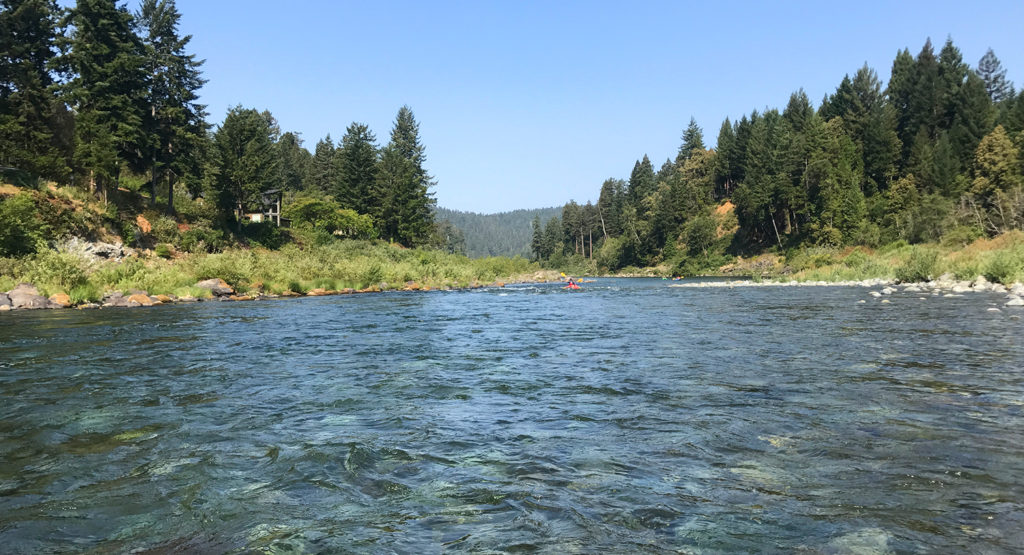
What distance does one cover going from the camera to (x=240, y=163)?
48.5 meters

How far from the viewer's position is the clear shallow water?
3.49m

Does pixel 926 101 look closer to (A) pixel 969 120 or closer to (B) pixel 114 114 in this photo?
(A) pixel 969 120

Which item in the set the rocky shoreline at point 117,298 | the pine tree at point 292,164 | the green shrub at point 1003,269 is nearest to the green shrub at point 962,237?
the green shrub at point 1003,269

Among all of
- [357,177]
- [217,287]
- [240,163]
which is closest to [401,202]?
[357,177]

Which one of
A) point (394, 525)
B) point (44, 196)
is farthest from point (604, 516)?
point (44, 196)

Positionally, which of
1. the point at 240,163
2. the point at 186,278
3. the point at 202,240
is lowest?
the point at 186,278

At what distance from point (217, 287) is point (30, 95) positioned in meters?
22.1

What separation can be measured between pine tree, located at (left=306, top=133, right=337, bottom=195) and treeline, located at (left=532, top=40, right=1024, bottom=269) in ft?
186

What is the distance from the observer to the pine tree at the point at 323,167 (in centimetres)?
8675

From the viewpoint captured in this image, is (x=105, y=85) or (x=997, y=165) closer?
(x=105, y=85)

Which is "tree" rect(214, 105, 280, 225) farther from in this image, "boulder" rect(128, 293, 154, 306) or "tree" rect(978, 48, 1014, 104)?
"tree" rect(978, 48, 1014, 104)

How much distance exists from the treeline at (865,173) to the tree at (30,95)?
59829 millimetres

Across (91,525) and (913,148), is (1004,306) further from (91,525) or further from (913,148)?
(913,148)

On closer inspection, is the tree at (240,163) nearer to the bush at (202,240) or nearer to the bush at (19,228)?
the bush at (202,240)
